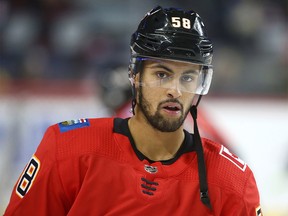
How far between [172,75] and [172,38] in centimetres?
12

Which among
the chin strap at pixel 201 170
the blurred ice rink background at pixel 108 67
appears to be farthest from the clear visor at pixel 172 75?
the blurred ice rink background at pixel 108 67

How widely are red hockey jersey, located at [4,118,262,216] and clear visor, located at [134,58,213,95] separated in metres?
0.21

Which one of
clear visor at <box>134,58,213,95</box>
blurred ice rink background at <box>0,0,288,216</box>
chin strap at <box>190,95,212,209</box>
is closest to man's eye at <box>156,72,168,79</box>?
clear visor at <box>134,58,213,95</box>

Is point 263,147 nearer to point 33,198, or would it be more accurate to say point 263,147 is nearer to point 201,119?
point 201,119

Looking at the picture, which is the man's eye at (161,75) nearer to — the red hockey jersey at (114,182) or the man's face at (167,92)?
the man's face at (167,92)

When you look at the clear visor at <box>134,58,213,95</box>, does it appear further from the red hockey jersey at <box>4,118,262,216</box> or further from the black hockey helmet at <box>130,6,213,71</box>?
the red hockey jersey at <box>4,118,262,216</box>

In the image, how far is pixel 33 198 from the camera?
7.54ft

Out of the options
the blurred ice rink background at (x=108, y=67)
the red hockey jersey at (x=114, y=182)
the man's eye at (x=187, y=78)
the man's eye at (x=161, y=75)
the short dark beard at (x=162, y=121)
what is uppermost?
the man's eye at (x=161, y=75)

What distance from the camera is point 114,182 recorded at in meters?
2.30

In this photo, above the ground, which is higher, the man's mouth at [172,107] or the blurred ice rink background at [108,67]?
the man's mouth at [172,107]

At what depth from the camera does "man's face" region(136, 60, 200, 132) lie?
7.61ft

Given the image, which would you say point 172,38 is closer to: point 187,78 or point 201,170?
point 187,78

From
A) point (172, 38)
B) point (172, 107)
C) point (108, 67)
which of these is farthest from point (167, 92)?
point (108, 67)

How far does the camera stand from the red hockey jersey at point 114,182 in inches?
89.9
